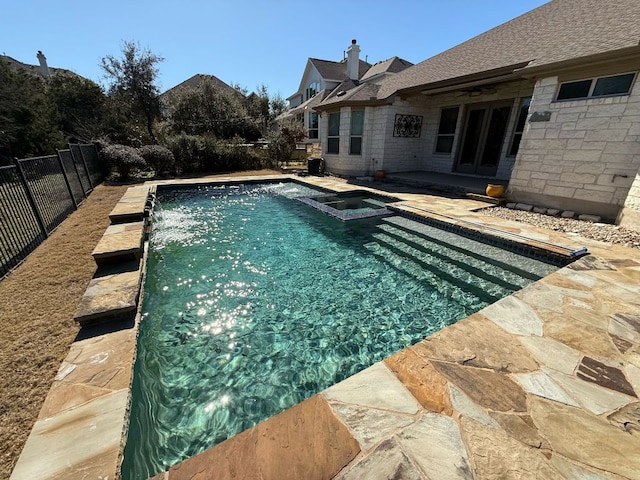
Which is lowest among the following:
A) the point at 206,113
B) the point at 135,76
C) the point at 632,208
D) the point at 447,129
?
the point at 632,208

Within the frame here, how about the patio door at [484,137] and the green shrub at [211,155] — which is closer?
the patio door at [484,137]

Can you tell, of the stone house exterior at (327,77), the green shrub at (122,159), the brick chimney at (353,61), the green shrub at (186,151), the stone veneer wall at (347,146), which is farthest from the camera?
the stone house exterior at (327,77)

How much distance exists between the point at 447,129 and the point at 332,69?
59.0 ft

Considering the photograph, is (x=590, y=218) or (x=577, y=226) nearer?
(x=577, y=226)

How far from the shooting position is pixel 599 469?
1.34 m

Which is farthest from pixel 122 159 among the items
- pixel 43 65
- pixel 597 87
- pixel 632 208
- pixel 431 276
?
pixel 43 65

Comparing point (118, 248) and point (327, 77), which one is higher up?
point (327, 77)

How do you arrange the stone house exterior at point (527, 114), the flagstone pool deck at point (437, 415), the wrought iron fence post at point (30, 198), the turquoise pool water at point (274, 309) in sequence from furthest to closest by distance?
1. the stone house exterior at point (527, 114)
2. the wrought iron fence post at point (30, 198)
3. the turquoise pool water at point (274, 309)
4. the flagstone pool deck at point (437, 415)

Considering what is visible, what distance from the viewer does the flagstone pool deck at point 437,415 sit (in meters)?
1.34

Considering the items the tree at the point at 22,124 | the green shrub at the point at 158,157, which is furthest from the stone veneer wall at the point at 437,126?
the tree at the point at 22,124

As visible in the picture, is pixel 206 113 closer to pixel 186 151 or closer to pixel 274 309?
pixel 186 151

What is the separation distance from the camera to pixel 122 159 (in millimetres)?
10719

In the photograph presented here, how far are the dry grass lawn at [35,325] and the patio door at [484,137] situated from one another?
36.9 feet

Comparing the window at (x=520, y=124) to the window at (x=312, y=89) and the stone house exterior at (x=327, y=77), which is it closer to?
the stone house exterior at (x=327, y=77)
